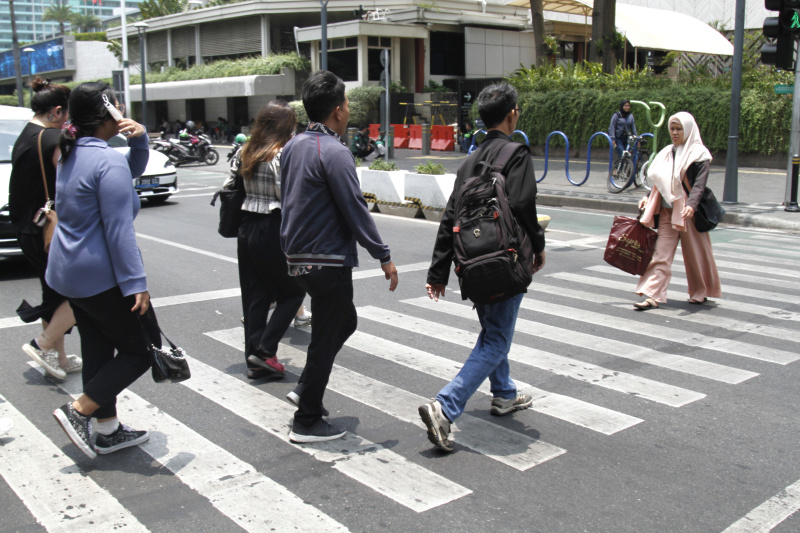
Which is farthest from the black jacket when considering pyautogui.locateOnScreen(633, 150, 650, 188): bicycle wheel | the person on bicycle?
the person on bicycle

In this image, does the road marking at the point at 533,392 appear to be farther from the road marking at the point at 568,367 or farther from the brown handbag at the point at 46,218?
the brown handbag at the point at 46,218

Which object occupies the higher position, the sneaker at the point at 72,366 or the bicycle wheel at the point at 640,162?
the bicycle wheel at the point at 640,162

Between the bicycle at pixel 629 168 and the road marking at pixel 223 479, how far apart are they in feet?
42.9

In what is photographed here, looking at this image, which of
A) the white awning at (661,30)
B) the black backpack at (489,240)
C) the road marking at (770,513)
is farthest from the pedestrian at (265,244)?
the white awning at (661,30)

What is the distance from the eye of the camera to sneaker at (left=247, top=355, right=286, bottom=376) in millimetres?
5301

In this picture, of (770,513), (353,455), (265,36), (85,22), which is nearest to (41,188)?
(353,455)

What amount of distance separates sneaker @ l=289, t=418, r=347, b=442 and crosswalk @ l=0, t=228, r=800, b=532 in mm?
41

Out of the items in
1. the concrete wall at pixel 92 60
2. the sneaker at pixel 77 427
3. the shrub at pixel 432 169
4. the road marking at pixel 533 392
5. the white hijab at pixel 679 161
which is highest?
the concrete wall at pixel 92 60

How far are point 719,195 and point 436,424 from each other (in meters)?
13.4

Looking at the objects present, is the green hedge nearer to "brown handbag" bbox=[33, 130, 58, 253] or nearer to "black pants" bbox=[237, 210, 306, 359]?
"black pants" bbox=[237, 210, 306, 359]

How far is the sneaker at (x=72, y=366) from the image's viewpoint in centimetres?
541

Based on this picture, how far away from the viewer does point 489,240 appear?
3.89m

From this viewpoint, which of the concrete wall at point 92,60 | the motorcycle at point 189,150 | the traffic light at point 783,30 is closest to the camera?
the traffic light at point 783,30

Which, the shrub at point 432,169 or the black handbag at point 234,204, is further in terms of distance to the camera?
the shrub at point 432,169
